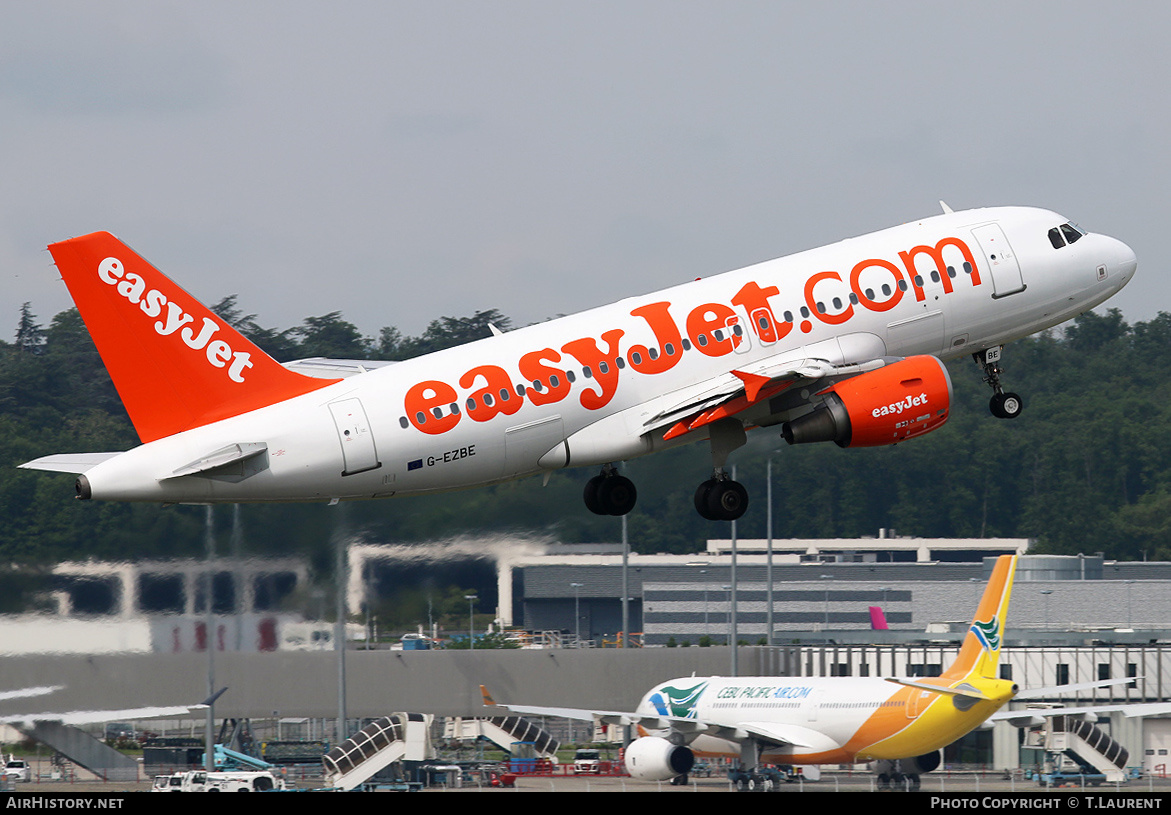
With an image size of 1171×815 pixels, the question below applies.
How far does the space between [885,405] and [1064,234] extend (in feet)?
27.0

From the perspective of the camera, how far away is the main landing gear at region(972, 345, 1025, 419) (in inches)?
1566

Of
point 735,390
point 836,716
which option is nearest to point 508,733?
point 836,716

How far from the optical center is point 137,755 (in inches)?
1946

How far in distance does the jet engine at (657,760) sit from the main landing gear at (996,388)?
1712cm

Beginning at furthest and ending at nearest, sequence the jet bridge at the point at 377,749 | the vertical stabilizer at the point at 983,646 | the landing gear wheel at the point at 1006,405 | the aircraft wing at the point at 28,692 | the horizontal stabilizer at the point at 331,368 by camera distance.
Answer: the jet bridge at the point at 377,749
the vertical stabilizer at the point at 983,646
the landing gear wheel at the point at 1006,405
the aircraft wing at the point at 28,692
the horizontal stabilizer at the point at 331,368

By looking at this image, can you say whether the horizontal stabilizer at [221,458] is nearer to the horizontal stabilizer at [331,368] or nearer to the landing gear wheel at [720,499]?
the horizontal stabilizer at [331,368]

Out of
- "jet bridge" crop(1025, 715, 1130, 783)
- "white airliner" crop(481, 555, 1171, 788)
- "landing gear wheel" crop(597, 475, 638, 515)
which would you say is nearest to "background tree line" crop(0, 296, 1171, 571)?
"landing gear wheel" crop(597, 475, 638, 515)

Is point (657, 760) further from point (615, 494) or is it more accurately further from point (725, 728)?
point (615, 494)

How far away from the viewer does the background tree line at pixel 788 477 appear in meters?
38.6

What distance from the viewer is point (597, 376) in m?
34.2

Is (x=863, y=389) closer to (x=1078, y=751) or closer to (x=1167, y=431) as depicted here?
(x=1078, y=751)

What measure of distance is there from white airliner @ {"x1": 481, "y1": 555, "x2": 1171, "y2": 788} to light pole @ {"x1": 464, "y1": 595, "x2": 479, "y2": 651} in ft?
5.37

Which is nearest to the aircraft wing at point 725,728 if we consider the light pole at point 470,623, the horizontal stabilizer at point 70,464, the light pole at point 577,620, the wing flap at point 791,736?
the wing flap at point 791,736

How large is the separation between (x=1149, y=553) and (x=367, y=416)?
101 meters
